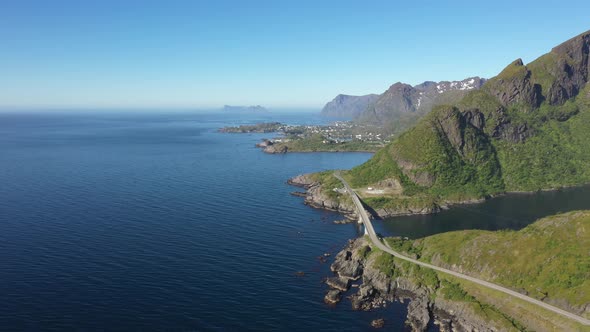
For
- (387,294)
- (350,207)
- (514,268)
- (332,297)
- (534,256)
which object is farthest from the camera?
(350,207)

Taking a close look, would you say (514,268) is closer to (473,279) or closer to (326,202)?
(473,279)

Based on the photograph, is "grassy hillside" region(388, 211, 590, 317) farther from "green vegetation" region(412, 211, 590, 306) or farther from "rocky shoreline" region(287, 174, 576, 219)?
"rocky shoreline" region(287, 174, 576, 219)

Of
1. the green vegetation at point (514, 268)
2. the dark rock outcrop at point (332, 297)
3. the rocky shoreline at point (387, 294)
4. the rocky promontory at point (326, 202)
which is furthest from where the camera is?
the rocky promontory at point (326, 202)

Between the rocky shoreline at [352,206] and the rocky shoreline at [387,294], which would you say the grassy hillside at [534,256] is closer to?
the rocky shoreline at [387,294]

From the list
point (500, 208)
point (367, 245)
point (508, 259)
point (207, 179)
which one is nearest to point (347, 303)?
point (367, 245)

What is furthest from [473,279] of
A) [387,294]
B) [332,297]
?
[332,297]

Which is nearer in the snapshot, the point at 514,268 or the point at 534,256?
the point at 514,268

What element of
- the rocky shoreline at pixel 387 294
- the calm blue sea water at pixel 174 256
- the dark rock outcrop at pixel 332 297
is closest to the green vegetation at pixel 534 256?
the rocky shoreline at pixel 387 294

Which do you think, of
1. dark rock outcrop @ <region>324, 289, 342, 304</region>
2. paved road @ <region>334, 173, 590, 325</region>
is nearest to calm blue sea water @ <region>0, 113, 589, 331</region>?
dark rock outcrop @ <region>324, 289, 342, 304</region>

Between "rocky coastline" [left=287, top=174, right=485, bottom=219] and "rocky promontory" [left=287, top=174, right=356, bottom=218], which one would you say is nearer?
"rocky coastline" [left=287, top=174, right=485, bottom=219]
